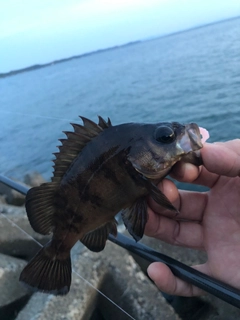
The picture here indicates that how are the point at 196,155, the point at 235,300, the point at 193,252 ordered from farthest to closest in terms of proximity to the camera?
the point at 193,252
the point at 196,155
the point at 235,300

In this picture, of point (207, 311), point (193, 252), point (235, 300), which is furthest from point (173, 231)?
point (193, 252)

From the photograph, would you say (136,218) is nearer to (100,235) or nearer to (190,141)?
(100,235)

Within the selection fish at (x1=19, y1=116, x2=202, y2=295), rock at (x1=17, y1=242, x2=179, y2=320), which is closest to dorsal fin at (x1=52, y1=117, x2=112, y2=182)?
fish at (x1=19, y1=116, x2=202, y2=295)

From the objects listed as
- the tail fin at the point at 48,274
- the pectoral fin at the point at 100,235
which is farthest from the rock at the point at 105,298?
the pectoral fin at the point at 100,235

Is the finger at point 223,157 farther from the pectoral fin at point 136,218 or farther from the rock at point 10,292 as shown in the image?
the rock at point 10,292

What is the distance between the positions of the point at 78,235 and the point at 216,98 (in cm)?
1329

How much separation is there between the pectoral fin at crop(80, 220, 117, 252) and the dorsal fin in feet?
1.47

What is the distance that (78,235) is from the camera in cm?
222

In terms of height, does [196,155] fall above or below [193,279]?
above

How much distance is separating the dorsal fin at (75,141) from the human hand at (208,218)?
0.58 metres

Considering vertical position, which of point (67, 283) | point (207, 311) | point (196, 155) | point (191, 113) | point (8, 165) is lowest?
point (8, 165)

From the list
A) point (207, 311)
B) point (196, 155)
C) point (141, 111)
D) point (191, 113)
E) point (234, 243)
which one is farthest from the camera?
point (141, 111)

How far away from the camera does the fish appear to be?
200cm

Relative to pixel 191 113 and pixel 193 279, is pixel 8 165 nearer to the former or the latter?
pixel 191 113
